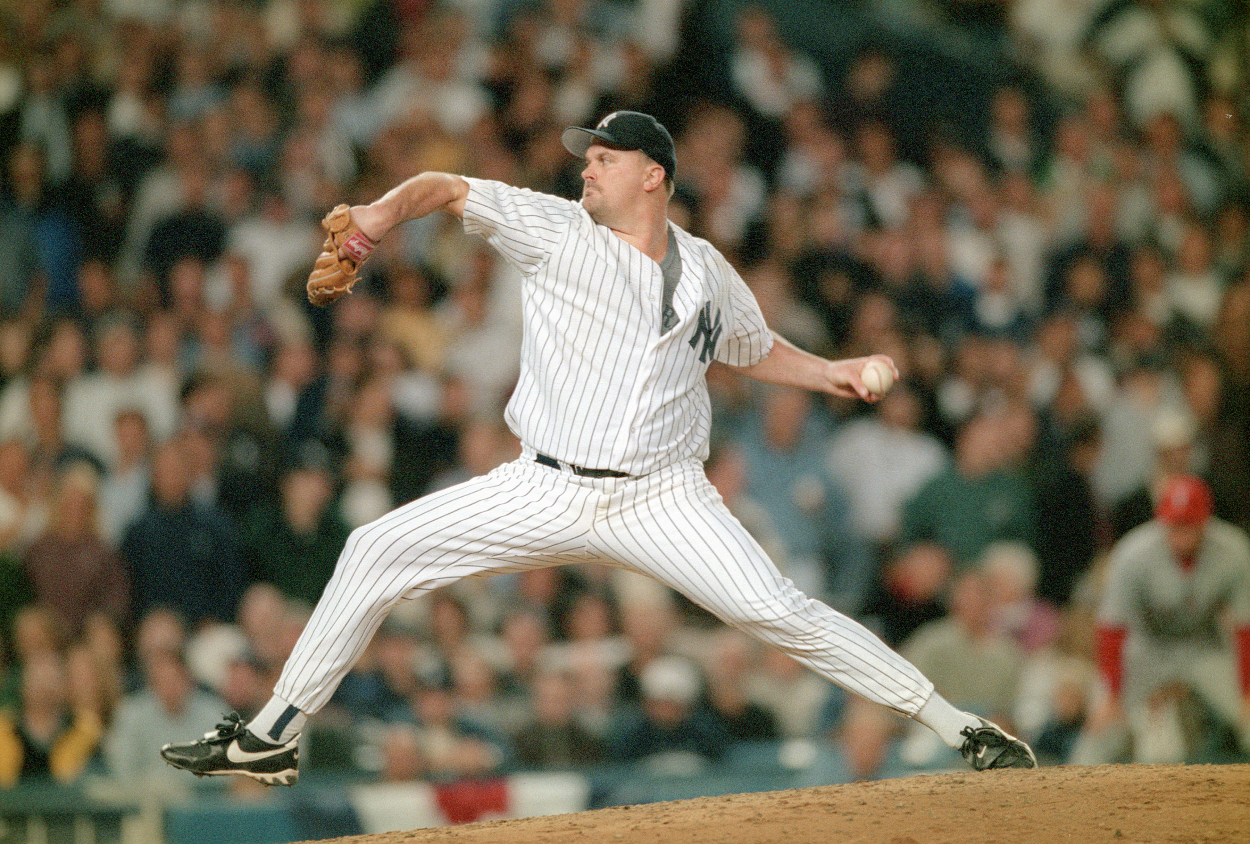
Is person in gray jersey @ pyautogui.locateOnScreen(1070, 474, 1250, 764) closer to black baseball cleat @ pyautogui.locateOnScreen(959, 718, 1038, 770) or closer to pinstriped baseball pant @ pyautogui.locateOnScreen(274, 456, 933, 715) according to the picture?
black baseball cleat @ pyautogui.locateOnScreen(959, 718, 1038, 770)

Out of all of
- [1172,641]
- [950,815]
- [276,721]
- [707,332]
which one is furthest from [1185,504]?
[276,721]

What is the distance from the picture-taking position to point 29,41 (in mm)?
7773

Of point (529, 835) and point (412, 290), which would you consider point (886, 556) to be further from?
point (529, 835)

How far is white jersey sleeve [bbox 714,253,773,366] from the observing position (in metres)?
3.79

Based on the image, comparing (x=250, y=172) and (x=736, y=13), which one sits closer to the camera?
(x=250, y=172)

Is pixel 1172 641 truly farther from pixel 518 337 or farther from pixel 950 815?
pixel 518 337

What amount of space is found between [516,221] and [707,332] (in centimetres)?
59

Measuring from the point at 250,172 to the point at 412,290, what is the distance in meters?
1.21

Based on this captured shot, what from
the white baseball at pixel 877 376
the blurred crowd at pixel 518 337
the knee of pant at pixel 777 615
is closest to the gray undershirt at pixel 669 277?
the white baseball at pixel 877 376

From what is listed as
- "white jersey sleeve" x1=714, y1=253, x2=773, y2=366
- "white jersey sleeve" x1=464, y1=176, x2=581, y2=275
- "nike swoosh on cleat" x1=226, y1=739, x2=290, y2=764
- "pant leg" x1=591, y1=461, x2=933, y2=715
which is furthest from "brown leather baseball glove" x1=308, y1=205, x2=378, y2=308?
"nike swoosh on cleat" x1=226, y1=739, x2=290, y2=764

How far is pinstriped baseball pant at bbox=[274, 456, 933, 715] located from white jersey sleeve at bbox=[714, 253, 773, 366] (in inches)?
22.1

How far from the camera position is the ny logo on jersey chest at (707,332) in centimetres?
362

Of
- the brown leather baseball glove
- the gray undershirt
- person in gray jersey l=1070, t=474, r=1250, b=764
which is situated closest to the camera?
the brown leather baseball glove

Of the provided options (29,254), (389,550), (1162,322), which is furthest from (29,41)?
(1162,322)
